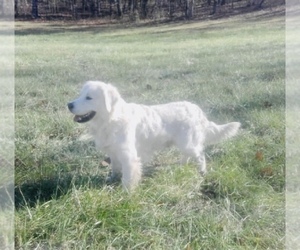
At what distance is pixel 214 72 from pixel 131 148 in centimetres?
98

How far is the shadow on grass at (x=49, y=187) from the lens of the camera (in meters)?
4.27

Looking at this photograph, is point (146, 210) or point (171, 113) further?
point (171, 113)

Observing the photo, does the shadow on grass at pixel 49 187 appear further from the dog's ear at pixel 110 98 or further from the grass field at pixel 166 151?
the dog's ear at pixel 110 98

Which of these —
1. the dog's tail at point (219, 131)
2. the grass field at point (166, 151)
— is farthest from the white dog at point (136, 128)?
the grass field at point (166, 151)

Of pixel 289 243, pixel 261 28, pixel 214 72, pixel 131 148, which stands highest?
pixel 261 28

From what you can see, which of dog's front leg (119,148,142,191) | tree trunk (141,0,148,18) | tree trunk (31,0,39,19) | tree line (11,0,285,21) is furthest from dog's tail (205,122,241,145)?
tree trunk (31,0,39,19)

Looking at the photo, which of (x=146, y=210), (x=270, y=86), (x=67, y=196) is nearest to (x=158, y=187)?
(x=146, y=210)

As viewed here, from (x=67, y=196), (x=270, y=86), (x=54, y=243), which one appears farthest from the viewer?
(x=270, y=86)

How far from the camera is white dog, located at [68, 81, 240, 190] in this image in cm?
437

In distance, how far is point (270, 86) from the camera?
5578 mm

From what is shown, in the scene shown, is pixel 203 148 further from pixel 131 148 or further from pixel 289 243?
pixel 289 243

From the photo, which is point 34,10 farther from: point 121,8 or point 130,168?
point 130,168

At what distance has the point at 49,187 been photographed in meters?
4.43

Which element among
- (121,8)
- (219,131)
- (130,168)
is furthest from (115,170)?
(121,8)
